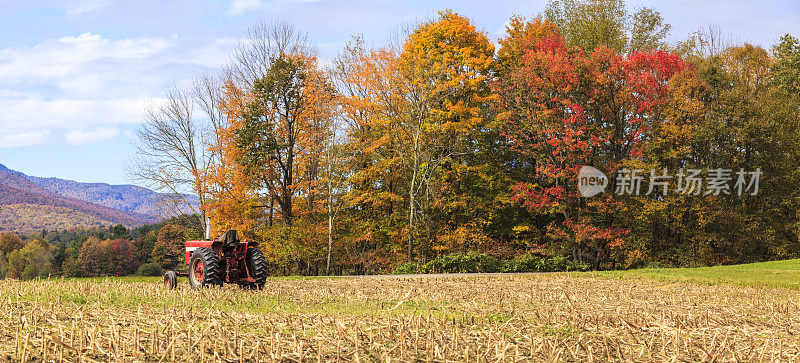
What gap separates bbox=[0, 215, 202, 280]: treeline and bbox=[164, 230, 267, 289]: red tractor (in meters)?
18.1

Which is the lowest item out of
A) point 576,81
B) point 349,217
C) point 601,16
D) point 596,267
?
point 596,267

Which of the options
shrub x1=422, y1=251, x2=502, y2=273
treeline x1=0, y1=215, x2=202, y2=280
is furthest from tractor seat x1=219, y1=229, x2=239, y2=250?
treeline x1=0, y1=215, x2=202, y2=280

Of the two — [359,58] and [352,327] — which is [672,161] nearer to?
[359,58]

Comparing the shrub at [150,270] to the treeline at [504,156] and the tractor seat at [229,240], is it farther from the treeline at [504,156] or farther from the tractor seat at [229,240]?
the tractor seat at [229,240]

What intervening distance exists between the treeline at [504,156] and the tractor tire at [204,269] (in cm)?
1349

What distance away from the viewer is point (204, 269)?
35.8ft

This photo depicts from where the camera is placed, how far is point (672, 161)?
85.4 ft

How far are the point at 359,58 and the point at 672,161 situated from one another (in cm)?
1532

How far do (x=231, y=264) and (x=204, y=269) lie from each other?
843mm

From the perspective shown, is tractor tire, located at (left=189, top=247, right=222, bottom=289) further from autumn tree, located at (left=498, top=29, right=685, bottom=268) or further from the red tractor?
autumn tree, located at (left=498, top=29, right=685, bottom=268)

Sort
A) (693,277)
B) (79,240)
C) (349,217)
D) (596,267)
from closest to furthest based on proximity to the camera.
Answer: (693,277) → (596,267) → (349,217) → (79,240)

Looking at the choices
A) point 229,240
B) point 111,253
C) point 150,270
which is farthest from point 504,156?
point 111,253

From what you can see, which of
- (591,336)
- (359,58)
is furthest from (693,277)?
(359,58)

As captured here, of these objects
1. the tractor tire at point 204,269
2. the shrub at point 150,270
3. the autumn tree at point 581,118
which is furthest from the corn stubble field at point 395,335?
the shrub at point 150,270
